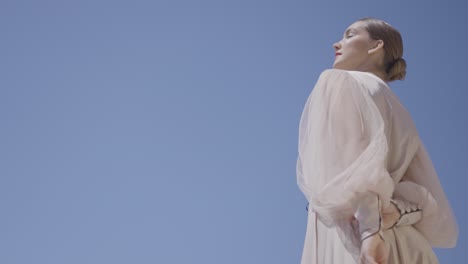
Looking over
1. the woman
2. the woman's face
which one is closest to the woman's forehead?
the woman's face

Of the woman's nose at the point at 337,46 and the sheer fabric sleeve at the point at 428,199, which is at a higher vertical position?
the woman's nose at the point at 337,46

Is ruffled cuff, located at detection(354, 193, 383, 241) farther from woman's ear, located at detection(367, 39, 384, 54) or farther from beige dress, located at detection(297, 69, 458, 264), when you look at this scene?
woman's ear, located at detection(367, 39, 384, 54)

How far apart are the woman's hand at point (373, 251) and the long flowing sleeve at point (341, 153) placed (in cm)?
4

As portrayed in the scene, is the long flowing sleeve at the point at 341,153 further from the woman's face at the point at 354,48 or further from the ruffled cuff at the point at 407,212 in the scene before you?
the woman's face at the point at 354,48

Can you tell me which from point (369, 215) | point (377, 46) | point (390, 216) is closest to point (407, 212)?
point (390, 216)

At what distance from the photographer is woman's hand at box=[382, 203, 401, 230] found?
4.44 feet

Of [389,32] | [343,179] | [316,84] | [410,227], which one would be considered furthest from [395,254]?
[389,32]

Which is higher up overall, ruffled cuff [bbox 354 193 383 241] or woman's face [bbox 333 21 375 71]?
woman's face [bbox 333 21 375 71]

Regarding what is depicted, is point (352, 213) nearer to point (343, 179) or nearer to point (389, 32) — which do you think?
point (343, 179)

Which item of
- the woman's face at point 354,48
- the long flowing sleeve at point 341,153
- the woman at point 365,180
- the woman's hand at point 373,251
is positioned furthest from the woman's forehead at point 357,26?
the woman's hand at point 373,251

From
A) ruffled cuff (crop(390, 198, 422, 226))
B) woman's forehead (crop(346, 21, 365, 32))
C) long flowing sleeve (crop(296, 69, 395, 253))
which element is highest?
woman's forehead (crop(346, 21, 365, 32))

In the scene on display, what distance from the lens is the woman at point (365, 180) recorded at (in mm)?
1287

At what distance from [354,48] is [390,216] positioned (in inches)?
19.7

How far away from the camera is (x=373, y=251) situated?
1.25m
